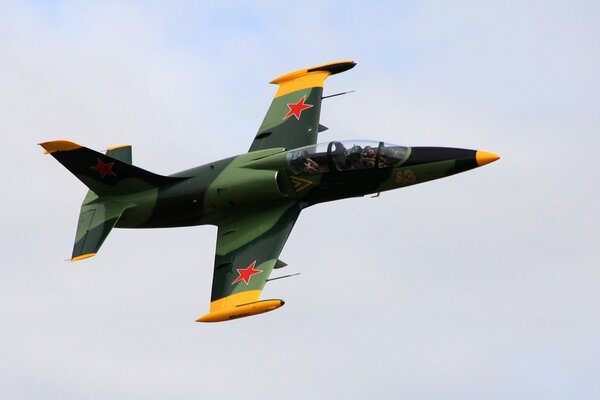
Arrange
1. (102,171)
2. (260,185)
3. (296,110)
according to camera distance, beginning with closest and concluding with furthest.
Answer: (260,185) → (102,171) → (296,110)

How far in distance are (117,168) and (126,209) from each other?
3.19 ft

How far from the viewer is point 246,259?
29016 mm

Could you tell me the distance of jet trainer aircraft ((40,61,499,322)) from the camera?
28812 millimetres

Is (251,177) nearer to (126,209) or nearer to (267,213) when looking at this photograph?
(267,213)

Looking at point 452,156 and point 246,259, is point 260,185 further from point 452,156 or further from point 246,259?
point 452,156

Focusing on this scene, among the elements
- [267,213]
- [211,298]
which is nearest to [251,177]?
[267,213]

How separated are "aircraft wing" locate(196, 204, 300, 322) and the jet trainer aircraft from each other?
0.08 ft

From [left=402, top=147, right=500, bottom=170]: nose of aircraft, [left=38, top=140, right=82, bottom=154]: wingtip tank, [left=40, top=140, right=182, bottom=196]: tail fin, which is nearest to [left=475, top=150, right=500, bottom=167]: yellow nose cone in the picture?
[left=402, top=147, right=500, bottom=170]: nose of aircraft

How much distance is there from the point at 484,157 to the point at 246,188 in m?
5.34

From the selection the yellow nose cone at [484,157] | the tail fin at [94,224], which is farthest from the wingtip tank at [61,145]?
the yellow nose cone at [484,157]

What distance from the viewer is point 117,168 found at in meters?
30.5

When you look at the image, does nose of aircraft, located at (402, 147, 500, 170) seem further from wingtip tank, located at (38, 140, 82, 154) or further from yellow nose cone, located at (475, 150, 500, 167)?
wingtip tank, located at (38, 140, 82, 154)

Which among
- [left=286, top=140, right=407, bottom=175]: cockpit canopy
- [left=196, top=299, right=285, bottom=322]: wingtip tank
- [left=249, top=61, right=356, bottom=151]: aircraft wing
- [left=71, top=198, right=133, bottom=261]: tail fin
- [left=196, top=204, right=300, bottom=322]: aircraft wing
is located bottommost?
[left=196, top=299, right=285, bottom=322]: wingtip tank

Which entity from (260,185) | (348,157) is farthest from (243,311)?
(348,157)
